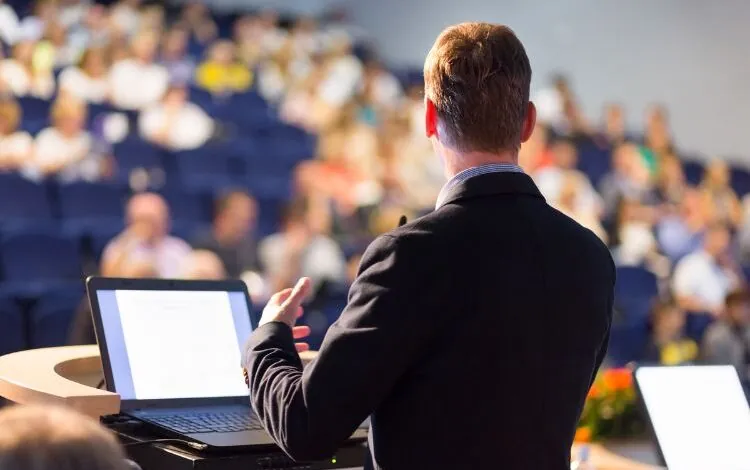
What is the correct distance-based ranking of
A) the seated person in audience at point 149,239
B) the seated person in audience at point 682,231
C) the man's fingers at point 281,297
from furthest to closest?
the seated person in audience at point 682,231 → the seated person in audience at point 149,239 → the man's fingers at point 281,297

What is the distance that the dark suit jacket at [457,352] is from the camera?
1143 millimetres

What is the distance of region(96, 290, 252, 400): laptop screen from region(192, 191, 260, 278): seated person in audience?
12.0 ft

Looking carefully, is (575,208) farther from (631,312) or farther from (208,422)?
(208,422)

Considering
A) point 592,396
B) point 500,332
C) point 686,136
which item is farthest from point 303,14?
point 500,332

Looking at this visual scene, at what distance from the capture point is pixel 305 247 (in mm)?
5773

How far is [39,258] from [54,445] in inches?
180

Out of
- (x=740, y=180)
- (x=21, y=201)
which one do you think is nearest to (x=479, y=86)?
(x=21, y=201)

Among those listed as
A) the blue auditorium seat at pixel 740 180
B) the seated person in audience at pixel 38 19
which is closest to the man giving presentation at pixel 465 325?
the seated person in audience at pixel 38 19

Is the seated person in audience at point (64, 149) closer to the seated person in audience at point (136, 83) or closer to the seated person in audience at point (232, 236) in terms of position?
the seated person in audience at point (232, 236)

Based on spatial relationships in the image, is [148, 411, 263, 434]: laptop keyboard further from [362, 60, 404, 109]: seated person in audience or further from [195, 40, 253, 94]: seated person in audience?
[362, 60, 404, 109]: seated person in audience

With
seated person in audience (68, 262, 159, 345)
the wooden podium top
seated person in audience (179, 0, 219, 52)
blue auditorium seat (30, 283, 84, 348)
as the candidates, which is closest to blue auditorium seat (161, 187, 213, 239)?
blue auditorium seat (30, 283, 84, 348)

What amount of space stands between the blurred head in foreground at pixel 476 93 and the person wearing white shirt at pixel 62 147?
203 inches

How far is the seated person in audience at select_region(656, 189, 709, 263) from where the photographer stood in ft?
25.2

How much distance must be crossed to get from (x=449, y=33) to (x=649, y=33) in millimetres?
9148
